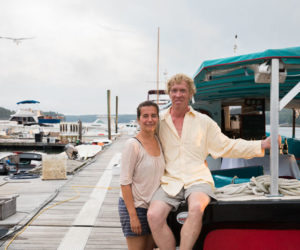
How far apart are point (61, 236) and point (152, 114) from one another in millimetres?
2778

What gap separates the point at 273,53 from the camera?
8.87 ft

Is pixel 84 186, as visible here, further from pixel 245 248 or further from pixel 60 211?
pixel 245 248

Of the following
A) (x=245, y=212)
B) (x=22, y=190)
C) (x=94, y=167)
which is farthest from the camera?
(x=94, y=167)

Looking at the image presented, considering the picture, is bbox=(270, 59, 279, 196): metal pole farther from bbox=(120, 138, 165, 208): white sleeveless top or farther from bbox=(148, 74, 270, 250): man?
bbox=(120, 138, 165, 208): white sleeveless top

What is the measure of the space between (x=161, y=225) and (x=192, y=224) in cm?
25

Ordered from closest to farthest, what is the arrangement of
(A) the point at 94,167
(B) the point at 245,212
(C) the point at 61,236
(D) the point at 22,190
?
1. (B) the point at 245,212
2. (C) the point at 61,236
3. (D) the point at 22,190
4. (A) the point at 94,167

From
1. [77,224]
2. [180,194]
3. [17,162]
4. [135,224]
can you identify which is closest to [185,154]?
[180,194]

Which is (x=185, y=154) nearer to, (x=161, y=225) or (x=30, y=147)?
(x=161, y=225)

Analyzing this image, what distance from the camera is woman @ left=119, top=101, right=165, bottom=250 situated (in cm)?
254

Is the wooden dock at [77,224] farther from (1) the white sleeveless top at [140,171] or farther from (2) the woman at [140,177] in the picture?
(1) the white sleeveless top at [140,171]

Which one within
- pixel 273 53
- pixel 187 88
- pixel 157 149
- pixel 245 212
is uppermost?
pixel 273 53

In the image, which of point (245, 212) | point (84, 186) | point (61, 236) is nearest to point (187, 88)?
point (245, 212)

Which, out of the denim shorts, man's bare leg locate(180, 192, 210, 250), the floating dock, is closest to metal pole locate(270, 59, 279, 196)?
man's bare leg locate(180, 192, 210, 250)

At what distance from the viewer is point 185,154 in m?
2.66
